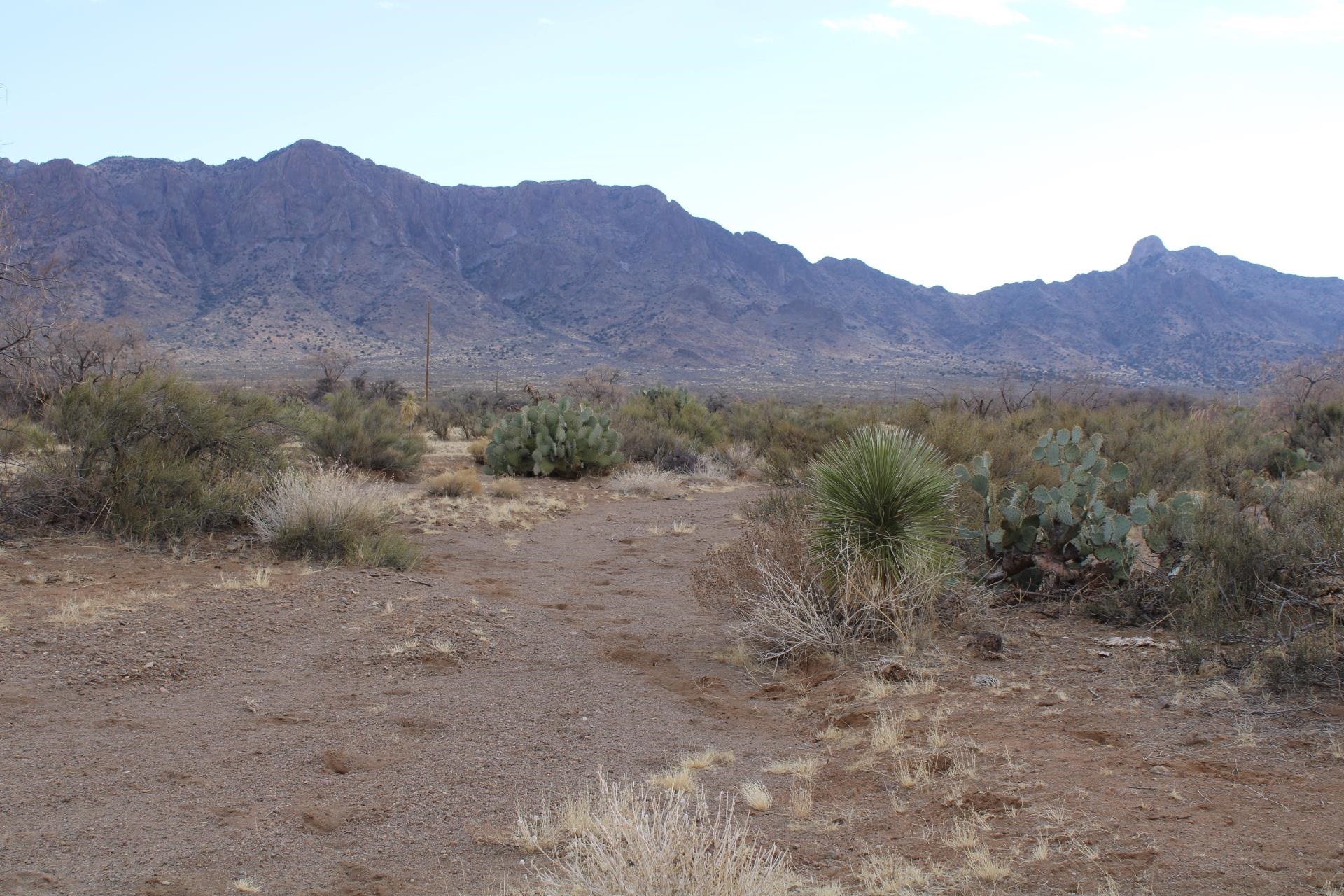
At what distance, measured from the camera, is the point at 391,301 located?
9269 cm

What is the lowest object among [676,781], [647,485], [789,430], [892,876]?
[647,485]

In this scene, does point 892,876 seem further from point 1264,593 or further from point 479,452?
point 479,452

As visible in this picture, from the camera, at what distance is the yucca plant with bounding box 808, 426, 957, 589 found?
7.89 m

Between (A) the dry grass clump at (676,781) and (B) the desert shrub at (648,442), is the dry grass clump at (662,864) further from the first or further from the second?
(B) the desert shrub at (648,442)

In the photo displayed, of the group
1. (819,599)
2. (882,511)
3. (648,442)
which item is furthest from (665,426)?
(819,599)

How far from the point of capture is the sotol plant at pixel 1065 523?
8383 millimetres

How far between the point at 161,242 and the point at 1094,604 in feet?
347

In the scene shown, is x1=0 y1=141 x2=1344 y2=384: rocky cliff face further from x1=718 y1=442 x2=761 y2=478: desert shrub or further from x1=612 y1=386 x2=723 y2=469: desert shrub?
x1=718 y1=442 x2=761 y2=478: desert shrub

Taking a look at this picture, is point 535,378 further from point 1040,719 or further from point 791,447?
point 1040,719

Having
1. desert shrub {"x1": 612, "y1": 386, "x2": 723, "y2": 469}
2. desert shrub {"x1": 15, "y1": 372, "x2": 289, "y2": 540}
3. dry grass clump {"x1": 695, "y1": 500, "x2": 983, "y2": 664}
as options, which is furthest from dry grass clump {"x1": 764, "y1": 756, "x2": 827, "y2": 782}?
desert shrub {"x1": 612, "y1": 386, "x2": 723, "y2": 469}

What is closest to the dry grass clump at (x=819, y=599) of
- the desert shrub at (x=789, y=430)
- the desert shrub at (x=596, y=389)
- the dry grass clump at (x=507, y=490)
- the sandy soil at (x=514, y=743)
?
the sandy soil at (x=514, y=743)

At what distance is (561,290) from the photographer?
348ft

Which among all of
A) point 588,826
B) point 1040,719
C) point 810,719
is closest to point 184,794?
point 588,826

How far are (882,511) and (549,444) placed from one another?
12343 millimetres
